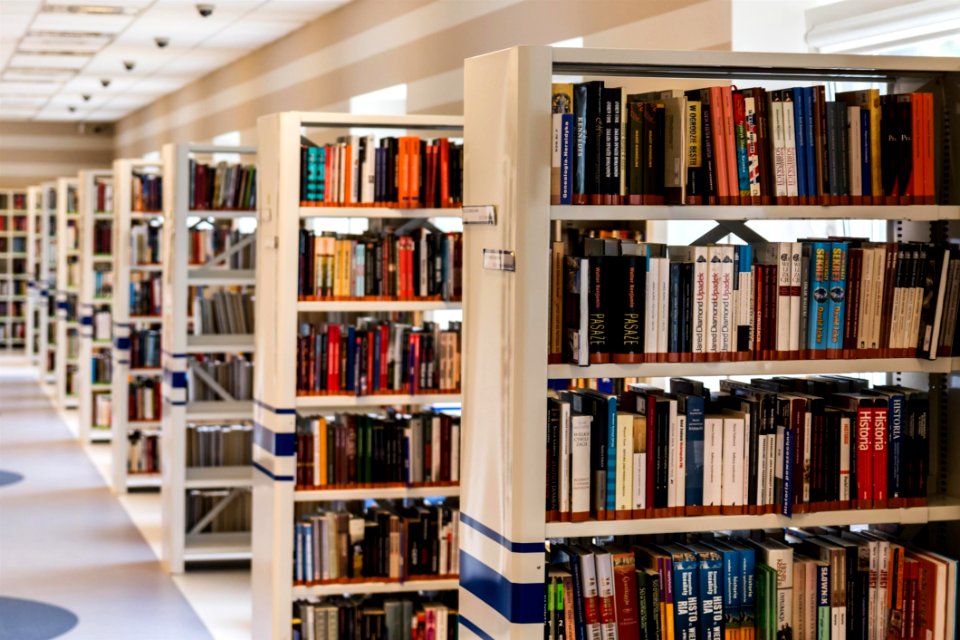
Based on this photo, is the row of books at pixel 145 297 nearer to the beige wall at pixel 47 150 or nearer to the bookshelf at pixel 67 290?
the bookshelf at pixel 67 290

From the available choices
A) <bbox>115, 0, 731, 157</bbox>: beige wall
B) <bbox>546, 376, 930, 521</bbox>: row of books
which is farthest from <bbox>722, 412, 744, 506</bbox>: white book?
<bbox>115, 0, 731, 157</bbox>: beige wall

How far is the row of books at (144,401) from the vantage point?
9.36 meters

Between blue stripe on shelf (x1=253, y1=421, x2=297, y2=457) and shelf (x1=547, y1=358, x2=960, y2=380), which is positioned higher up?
shelf (x1=547, y1=358, x2=960, y2=380)

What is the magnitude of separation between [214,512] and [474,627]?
4.39 meters

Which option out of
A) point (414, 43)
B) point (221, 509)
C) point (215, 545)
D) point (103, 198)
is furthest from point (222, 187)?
point (103, 198)

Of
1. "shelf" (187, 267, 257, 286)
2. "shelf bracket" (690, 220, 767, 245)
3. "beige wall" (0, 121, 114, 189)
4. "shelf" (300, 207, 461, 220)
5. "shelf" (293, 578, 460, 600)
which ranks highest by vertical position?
"beige wall" (0, 121, 114, 189)

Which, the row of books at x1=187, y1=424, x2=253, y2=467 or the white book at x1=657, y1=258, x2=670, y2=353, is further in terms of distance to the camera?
the row of books at x1=187, y1=424, x2=253, y2=467

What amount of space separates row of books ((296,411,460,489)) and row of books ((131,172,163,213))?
444 centimetres

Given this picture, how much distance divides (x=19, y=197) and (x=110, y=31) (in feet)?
30.6

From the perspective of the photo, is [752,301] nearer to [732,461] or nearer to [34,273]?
[732,461]

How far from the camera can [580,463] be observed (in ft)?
10.2

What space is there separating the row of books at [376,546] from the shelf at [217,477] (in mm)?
2206

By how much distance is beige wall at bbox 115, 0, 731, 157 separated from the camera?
5121 millimetres

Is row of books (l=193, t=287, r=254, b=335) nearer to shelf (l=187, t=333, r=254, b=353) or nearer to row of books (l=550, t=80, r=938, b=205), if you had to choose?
shelf (l=187, t=333, r=254, b=353)
